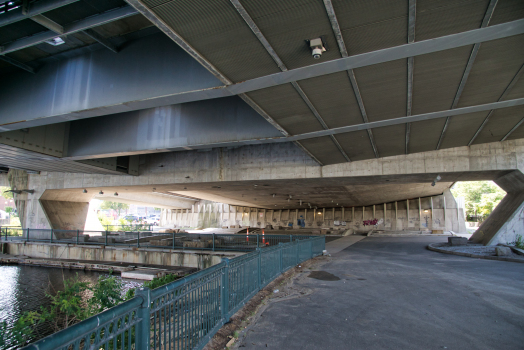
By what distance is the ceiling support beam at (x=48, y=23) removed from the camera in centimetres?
676

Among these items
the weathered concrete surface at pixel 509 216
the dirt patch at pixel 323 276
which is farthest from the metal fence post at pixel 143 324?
the weathered concrete surface at pixel 509 216

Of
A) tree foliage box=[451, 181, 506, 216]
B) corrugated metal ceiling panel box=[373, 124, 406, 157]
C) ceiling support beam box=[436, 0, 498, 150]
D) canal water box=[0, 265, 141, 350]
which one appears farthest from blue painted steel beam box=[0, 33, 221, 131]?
tree foliage box=[451, 181, 506, 216]

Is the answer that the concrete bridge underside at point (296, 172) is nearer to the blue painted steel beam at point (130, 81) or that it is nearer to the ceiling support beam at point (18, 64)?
the blue painted steel beam at point (130, 81)

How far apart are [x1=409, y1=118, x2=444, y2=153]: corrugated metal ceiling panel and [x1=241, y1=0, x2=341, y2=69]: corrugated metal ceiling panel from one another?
7.32 m

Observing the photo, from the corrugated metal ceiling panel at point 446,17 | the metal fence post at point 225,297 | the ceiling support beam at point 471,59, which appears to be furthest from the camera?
the metal fence post at point 225,297

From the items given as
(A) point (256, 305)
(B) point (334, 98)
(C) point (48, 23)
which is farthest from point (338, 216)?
(C) point (48, 23)

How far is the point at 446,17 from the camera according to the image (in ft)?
18.0

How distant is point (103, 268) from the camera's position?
61.7 feet

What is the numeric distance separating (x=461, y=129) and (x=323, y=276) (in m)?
9.23

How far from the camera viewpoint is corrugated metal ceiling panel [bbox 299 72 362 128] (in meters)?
8.05

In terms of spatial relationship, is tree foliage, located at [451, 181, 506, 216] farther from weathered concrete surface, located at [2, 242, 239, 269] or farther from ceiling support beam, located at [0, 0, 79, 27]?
ceiling support beam, located at [0, 0, 79, 27]

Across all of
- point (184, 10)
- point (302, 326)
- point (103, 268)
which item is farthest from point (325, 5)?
point (103, 268)

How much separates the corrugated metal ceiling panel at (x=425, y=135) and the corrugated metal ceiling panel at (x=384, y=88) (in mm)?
2057

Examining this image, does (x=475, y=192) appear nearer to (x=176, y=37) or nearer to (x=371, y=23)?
(x=371, y=23)
